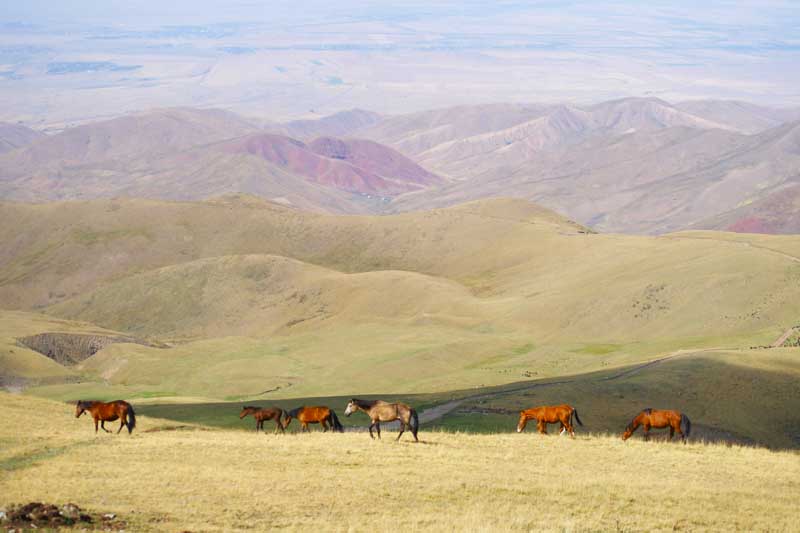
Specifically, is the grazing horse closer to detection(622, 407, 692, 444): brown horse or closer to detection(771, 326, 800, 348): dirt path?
detection(622, 407, 692, 444): brown horse

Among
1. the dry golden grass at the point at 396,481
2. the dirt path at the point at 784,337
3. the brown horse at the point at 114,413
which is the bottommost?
the dry golden grass at the point at 396,481

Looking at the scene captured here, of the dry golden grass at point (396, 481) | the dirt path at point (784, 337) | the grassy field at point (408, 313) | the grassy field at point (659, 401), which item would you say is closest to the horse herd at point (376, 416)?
the dry golden grass at point (396, 481)

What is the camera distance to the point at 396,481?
2100 centimetres

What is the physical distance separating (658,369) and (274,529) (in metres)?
37.5

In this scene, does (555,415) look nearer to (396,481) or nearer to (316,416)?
(316,416)

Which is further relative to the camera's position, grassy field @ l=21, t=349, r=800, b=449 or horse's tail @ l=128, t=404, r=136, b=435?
grassy field @ l=21, t=349, r=800, b=449

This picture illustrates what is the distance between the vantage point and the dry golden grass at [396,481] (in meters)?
18.3

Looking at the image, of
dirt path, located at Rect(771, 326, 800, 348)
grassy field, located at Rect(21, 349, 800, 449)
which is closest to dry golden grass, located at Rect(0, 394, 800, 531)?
grassy field, located at Rect(21, 349, 800, 449)

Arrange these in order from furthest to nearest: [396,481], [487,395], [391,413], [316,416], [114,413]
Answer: [487,395], [316,416], [114,413], [391,413], [396,481]

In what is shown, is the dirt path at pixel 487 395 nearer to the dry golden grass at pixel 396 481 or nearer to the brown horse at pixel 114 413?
the dry golden grass at pixel 396 481

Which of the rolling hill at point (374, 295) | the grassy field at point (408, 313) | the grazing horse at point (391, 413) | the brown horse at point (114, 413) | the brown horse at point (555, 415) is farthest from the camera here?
the rolling hill at point (374, 295)

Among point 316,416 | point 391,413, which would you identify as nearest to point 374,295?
point 316,416

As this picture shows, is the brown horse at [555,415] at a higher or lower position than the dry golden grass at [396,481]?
higher

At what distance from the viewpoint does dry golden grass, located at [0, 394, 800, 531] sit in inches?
720
